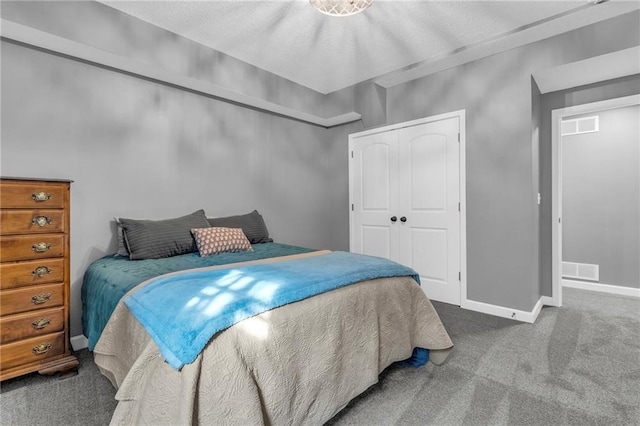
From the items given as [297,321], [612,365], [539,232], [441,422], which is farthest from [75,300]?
[539,232]

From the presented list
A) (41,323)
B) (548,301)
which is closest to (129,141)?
(41,323)

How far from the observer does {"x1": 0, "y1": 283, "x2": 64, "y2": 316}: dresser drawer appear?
1692mm

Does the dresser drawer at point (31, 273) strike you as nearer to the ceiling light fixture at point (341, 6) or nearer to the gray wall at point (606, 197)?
the ceiling light fixture at point (341, 6)

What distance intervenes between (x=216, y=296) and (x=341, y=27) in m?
2.38

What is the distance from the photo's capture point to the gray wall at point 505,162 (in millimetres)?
2766

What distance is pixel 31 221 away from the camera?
177cm

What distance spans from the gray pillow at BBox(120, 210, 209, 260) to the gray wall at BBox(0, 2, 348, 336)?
0.32 m

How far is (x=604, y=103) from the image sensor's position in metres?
2.87

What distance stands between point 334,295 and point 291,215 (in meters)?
2.52

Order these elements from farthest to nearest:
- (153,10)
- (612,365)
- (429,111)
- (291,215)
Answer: (291,215) → (429,111) → (153,10) → (612,365)

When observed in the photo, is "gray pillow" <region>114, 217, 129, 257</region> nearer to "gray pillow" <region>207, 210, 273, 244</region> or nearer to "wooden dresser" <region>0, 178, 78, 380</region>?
"wooden dresser" <region>0, 178, 78, 380</region>

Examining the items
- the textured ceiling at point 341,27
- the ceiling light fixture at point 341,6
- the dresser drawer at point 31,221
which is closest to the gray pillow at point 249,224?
the dresser drawer at point 31,221

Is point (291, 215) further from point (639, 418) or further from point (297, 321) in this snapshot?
point (639, 418)

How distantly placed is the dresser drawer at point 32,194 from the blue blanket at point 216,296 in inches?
35.0
